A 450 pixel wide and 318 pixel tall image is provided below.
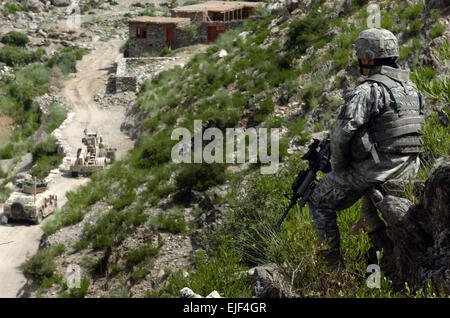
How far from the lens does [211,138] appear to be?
17250 mm

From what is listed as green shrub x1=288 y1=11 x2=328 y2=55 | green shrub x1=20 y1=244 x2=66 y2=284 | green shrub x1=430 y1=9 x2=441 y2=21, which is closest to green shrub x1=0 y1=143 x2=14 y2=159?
green shrub x1=20 y1=244 x2=66 y2=284

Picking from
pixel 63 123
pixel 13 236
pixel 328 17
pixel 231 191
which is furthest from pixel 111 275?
pixel 63 123

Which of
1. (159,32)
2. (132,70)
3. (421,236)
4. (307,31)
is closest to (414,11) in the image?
(307,31)

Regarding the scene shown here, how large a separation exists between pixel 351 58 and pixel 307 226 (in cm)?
1122

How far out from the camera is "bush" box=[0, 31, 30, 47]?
149ft

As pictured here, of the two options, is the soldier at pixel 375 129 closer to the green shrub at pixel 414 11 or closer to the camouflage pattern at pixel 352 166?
the camouflage pattern at pixel 352 166

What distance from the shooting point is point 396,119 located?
537cm

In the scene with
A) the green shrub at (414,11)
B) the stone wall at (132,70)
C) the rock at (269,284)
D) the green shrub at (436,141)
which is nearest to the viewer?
the rock at (269,284)

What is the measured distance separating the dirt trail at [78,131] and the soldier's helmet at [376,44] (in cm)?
1152

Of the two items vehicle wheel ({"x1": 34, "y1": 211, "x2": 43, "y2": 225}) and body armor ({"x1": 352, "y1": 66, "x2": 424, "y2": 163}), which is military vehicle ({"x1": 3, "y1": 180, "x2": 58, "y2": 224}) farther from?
body armor ({"x1": 352, "y1": 66, "x2": 424, "y2": 163})

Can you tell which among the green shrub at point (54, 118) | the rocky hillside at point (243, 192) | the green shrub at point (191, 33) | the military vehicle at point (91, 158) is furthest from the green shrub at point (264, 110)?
the green shrub at point (191, 33)

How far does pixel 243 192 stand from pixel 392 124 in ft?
22.6

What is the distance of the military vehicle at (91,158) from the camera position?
21.7 metres

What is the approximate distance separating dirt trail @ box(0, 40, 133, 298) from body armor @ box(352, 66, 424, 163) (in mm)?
11272
